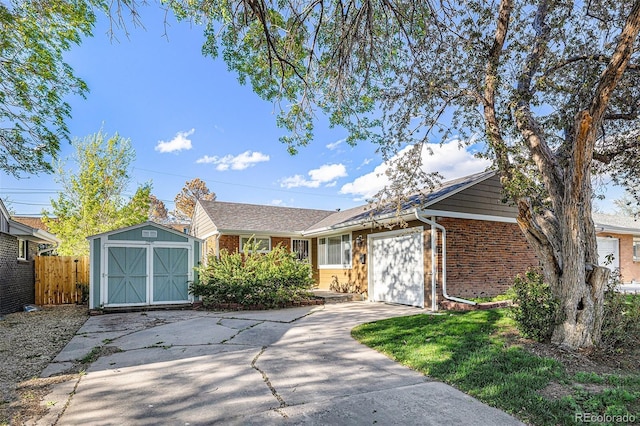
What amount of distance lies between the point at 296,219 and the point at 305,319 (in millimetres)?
8915

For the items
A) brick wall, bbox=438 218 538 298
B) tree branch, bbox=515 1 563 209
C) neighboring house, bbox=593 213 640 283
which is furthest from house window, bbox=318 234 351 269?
neighboring house, bbox=593 213 640 283

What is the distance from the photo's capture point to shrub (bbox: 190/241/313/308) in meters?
10.5

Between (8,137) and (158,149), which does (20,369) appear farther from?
(158,149)

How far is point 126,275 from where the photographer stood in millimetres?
10477

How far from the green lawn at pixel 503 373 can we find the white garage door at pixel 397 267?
361 centimetres

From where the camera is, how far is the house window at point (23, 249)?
12.1 metres

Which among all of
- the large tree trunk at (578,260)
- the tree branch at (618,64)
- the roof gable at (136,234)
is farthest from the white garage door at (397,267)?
the roof gable at (136,234)

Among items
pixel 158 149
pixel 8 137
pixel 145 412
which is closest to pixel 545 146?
pixel 145 412

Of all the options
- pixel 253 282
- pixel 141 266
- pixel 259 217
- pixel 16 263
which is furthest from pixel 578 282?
pixel 16 263

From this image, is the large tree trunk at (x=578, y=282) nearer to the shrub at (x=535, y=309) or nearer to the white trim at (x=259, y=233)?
the shrub at (x=535, y=309)

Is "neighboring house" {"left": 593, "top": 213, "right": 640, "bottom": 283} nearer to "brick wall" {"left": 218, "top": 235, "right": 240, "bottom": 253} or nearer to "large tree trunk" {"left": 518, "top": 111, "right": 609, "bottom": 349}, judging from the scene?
"large tree trunk" {"left": 518, "top": 111, "right": 609, "bottom": 349}

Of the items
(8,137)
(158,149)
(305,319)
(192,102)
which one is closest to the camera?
(8,137)

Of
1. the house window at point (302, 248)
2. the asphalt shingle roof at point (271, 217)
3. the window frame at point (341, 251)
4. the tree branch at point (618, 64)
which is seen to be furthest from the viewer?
the house window at point (302, 248)

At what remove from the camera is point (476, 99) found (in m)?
6.39
